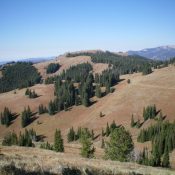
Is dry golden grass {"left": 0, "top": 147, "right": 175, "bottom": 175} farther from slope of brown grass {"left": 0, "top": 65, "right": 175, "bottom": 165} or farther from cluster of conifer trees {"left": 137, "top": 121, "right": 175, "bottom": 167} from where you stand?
slope of brown grass {"left": 0, "top": 65, "right": 175, "bottom": 165}

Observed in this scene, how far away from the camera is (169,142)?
10469cm

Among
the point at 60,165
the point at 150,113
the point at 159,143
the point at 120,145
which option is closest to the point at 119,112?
the point at 150,113

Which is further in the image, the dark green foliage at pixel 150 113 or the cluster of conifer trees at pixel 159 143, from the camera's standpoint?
the dark green foliage at pixel 150 113

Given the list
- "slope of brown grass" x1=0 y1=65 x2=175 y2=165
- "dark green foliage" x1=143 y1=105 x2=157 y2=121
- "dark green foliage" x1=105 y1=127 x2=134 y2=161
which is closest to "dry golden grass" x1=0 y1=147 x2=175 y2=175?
"dark green foliage" x1=105 y1=127 x2=134 y2=161

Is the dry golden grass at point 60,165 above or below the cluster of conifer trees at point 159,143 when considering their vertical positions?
above

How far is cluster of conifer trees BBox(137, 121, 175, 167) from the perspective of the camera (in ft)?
268

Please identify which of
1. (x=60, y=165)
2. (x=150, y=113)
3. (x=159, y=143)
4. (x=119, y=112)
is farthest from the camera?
(x=119, y=112)

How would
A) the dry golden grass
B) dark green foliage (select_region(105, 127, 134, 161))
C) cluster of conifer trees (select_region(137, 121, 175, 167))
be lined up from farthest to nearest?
cluster of conifer trees (select_region(137, 121, 175, 167)) < dark green foliage (select_region(105, 127, 134, 161)) < the dry golden grass

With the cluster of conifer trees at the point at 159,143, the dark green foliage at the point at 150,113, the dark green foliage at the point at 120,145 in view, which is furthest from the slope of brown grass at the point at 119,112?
the dark green foliage at the point at 120,145

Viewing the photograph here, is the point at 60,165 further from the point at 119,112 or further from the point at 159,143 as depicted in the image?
the point at 119,112

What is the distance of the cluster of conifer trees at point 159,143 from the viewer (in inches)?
3221

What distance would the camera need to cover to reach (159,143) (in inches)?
4107

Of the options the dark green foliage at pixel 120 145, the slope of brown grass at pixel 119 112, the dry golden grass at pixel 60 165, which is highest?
the dry golden grass at pixel 60 165

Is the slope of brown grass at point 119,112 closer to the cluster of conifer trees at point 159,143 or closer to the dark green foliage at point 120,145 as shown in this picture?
the cluster of conifer trees at point 159,143
